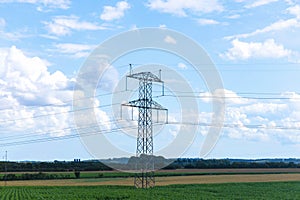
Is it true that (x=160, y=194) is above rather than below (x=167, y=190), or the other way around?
below

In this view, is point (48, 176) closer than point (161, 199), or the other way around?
point (161, 199)

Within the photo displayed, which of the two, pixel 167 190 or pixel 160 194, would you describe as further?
pixel 167 190

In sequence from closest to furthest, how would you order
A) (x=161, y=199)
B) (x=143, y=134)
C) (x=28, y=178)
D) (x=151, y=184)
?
(x=161, y=199), (x=143, y=134), (x=151, y=184), (x=28, y=178)

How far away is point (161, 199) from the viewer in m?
46.9

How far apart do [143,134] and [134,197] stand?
676 cm

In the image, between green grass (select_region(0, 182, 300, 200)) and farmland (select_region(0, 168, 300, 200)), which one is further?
farmland (select_region(0, 168, 300, 200))

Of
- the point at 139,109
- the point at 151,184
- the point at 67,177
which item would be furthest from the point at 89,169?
the point at 139,109

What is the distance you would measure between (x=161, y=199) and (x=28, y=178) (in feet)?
205

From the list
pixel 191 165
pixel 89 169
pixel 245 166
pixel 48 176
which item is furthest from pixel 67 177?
pixel 245 166

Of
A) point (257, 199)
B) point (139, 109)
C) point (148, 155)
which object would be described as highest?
point (139, 109)

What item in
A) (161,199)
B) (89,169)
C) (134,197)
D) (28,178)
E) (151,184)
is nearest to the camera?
(161,199)

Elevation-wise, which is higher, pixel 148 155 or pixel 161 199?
pixel 148 155

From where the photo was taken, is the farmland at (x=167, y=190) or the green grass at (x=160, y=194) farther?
the farmland at (x=167, y=190)

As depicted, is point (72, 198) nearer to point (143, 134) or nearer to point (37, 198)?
point (37, 198)
